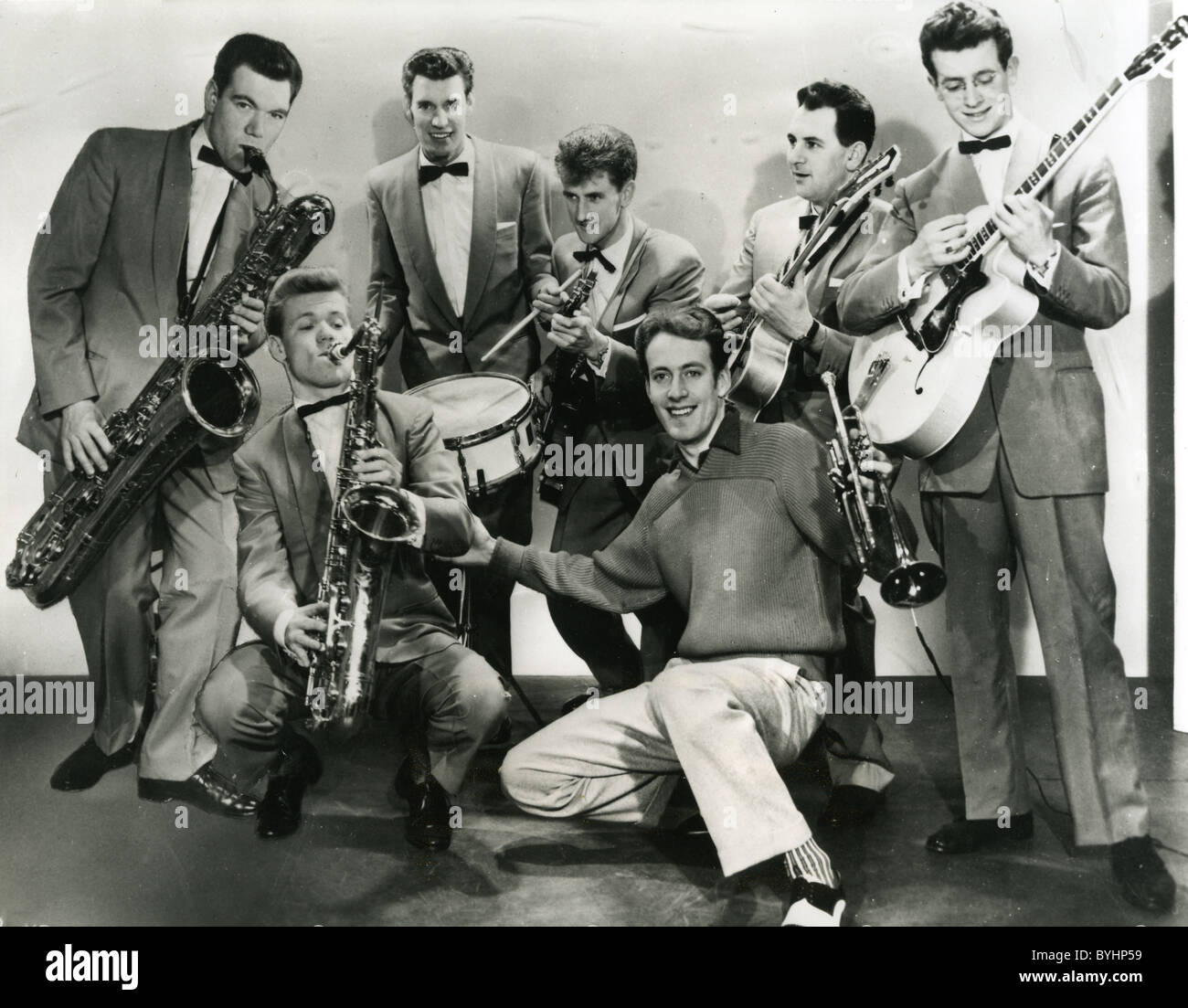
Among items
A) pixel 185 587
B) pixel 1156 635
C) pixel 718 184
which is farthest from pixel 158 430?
pixel 1156 635

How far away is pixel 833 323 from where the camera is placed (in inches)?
145

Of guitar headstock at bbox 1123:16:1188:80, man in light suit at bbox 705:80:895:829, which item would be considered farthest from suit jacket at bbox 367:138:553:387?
guitar headstock at bbox 1123:16:1188:80

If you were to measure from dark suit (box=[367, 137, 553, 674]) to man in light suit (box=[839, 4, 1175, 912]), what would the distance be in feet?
3.40

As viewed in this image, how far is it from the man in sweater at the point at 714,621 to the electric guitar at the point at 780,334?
2.7 inches

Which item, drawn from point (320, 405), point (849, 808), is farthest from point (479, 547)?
point (849, 808)

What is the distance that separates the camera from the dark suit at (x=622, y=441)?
3713mm

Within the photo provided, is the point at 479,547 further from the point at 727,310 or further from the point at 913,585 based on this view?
the point at 913,585

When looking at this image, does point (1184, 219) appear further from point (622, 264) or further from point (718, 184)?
point (622, 264)

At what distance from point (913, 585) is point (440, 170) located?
1.98 m

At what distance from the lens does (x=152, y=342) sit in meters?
3.86

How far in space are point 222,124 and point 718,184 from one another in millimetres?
1625

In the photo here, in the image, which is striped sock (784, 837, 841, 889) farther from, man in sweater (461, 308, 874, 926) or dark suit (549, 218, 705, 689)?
dark suit (549, 218, 705, 689)

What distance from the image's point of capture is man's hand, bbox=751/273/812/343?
364 cm

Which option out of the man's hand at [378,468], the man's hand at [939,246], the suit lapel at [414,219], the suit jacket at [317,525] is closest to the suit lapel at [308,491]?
the suit jacket at [317,525]
